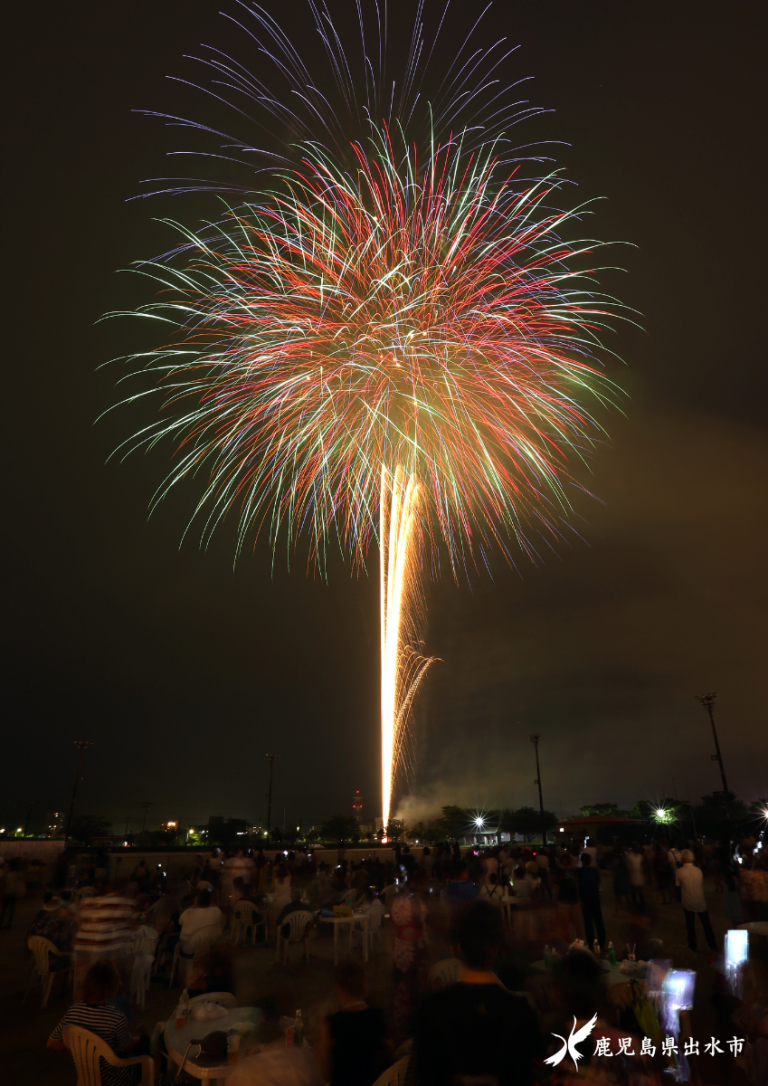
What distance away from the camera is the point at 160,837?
66.1m

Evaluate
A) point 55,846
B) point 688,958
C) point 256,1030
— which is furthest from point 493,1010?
point 55,846

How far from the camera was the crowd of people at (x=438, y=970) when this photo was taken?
2.65 meters

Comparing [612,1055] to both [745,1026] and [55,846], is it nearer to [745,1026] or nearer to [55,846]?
[745,1026]

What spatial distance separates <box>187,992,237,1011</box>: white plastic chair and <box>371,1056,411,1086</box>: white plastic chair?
8.35 ft

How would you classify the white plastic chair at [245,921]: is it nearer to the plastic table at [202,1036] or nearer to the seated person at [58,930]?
the seated person at [58,930]

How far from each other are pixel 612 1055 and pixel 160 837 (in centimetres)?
7278

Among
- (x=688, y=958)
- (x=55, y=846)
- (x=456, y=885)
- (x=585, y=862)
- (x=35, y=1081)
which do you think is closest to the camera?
(x=35, y=1081)

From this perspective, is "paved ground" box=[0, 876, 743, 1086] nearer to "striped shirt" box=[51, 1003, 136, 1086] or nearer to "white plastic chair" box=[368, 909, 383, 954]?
"white plastic chair" box=[368, 909, 383, 954]

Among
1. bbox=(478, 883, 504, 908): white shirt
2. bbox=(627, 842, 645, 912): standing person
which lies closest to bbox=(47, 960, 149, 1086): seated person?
bbox=(478, 883, 504, 908): white shirt

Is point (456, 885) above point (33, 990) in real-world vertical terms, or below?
above

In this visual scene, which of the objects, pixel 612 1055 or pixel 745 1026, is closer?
pixel 612 1055

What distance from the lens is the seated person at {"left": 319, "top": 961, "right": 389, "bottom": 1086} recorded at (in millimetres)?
3631

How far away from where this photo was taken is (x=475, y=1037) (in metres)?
2.59

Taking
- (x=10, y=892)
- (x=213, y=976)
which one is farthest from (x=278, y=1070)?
(x=10, y=892)
